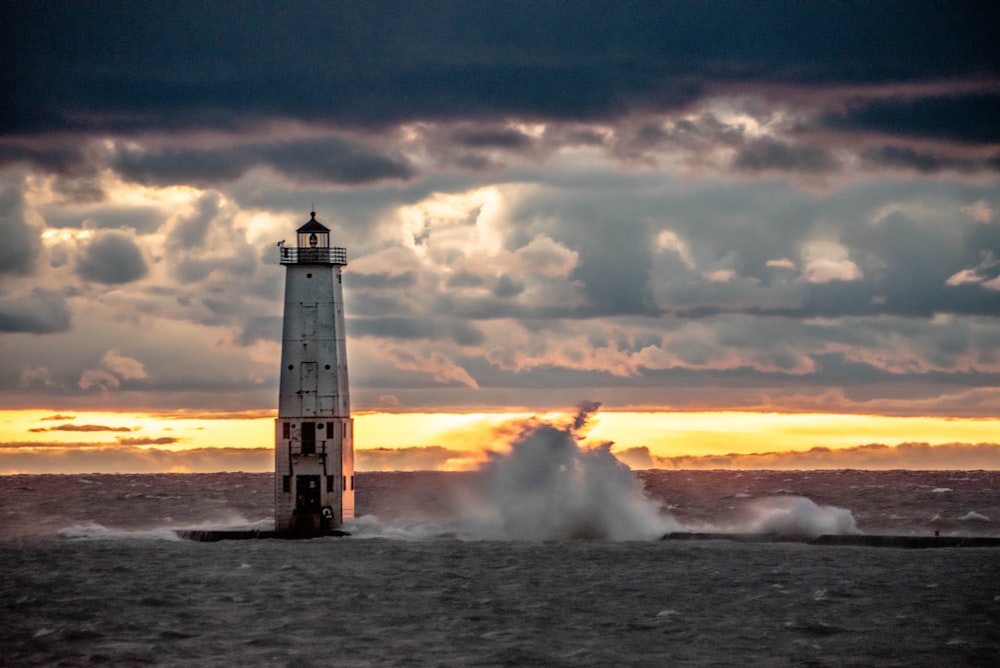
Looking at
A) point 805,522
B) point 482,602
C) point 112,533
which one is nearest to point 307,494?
point 112,533

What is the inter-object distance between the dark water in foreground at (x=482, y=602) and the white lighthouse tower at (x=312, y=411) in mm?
2052

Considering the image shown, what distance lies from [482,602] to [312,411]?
21.7m

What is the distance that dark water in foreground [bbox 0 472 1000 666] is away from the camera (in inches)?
1420

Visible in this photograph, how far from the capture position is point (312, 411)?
211 ft

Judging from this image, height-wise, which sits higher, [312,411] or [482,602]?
[312,411]

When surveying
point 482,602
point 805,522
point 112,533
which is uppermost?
point 112,533

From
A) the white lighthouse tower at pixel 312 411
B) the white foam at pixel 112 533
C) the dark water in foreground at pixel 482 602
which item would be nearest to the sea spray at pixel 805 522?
the dark water in foreground at pixel 482 602

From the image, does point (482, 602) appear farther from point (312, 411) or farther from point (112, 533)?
point (112, 533)

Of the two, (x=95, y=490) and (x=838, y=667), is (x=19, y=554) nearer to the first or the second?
(x=838, y=667)

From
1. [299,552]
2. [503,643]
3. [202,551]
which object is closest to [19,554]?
[202,551]

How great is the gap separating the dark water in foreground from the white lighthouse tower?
6.73 feet

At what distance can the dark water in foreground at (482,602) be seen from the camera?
1420 inches

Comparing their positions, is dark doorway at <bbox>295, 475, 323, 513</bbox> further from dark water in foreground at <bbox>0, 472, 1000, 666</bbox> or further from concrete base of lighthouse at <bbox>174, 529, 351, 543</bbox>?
dark water in foreground at <bbox>0, 472, 1000, 666</bbox>

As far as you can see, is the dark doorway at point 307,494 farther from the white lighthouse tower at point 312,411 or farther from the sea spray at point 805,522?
the sea spray at point 805,522
